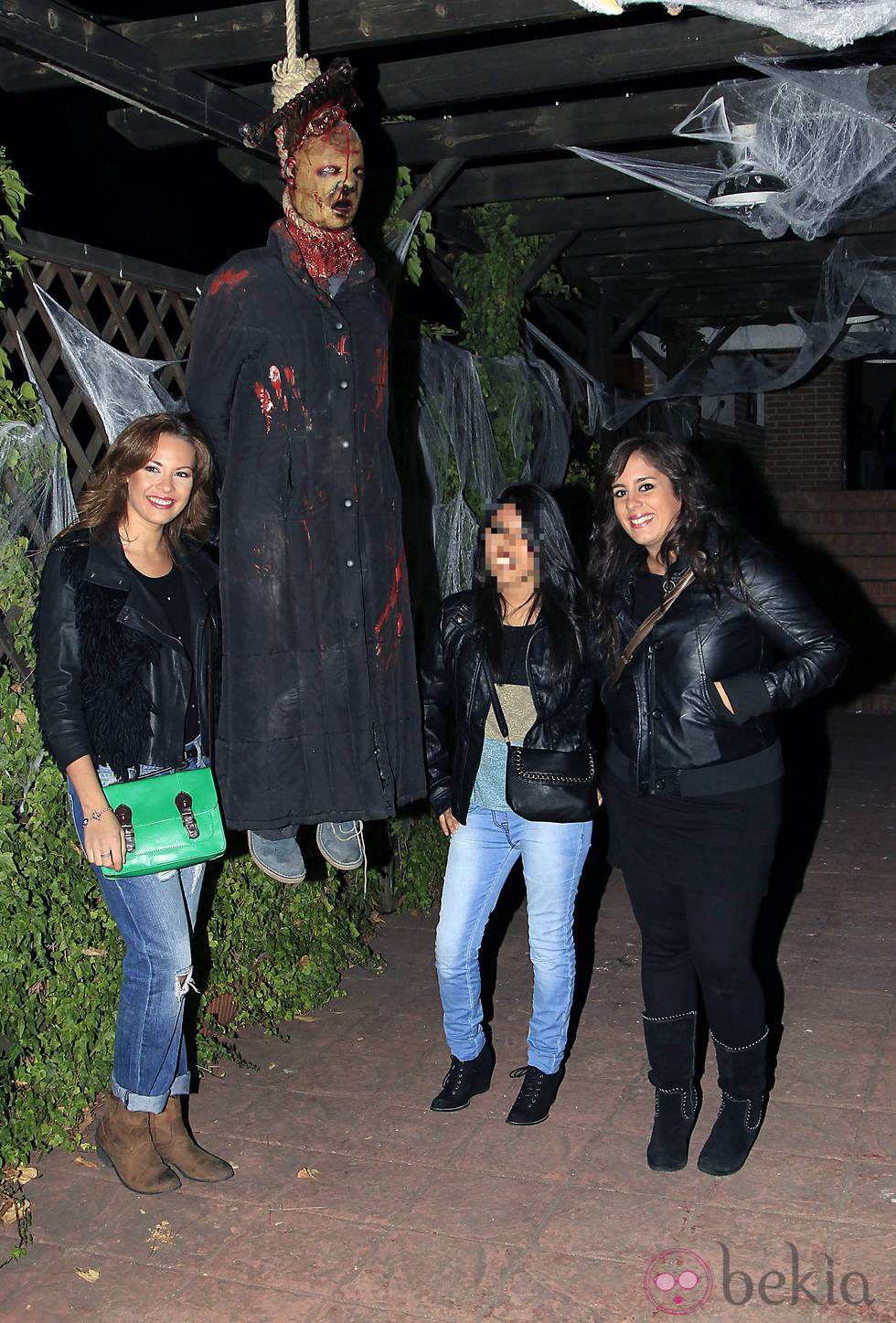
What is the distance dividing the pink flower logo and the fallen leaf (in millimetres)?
1227

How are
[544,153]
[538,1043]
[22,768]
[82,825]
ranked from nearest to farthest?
[82,825]
[22,768]
[538,1043]
[544,153]

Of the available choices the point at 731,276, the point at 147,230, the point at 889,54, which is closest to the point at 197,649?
the point at 889,54

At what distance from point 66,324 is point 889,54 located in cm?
319

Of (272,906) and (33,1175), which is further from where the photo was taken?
(272,906)

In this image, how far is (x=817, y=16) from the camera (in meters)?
3.03

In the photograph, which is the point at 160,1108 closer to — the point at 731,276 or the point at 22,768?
the point at 22,768

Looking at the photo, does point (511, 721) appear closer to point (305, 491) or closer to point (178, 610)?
point (178, 610)

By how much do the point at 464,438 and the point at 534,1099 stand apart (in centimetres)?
323

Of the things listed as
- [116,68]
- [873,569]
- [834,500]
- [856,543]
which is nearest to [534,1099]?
[116,68]

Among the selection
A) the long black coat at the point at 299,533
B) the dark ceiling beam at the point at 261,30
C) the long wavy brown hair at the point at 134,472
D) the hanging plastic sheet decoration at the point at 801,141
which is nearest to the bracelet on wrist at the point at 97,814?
the long black coat at the point at 299,533

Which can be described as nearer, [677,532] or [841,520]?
[677,532]

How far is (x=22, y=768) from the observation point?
3.59m

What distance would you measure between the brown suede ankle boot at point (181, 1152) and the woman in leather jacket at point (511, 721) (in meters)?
0.82

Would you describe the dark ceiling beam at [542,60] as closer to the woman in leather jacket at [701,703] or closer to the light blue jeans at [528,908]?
the woman in leather jacket at [701,703]
